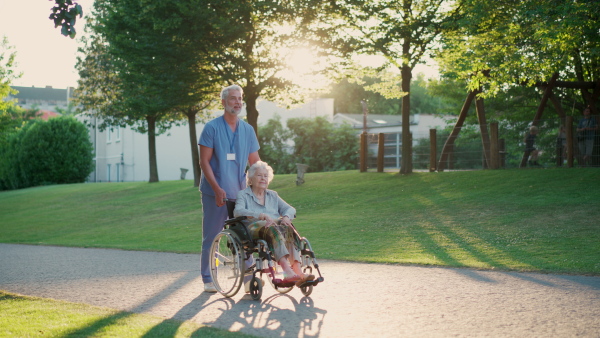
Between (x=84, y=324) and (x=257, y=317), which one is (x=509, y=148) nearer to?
(x=257, y=317)

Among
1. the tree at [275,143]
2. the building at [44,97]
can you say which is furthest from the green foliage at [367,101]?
the building at [44,97]

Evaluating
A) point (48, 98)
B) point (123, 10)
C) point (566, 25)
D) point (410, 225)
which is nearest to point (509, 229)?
point (410, 225)

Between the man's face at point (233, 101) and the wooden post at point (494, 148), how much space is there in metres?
15.7

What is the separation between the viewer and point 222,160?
756cm

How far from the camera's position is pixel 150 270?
9.89 meters

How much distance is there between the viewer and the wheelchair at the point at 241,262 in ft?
22.6

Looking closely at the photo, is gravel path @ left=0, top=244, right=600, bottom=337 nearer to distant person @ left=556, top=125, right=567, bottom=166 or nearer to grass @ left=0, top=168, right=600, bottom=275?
grass @ left=0, top=168, right=600, bottom=275

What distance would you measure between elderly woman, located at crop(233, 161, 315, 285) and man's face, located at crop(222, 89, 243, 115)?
25.3 inches

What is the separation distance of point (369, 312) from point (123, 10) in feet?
72.6

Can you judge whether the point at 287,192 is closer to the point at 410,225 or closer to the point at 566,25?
the point at 410,225

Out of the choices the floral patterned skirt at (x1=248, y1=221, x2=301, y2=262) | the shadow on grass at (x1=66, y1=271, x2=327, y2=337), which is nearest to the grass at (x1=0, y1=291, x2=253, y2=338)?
the shadow on grass at (x1=66, y1=271, x2=327, y2=337)

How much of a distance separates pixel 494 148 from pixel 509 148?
3.91 meters

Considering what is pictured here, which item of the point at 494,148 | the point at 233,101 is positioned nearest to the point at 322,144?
the point at 494,148

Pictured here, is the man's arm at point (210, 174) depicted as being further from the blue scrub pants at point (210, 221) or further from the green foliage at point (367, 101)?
the green foliage at point (367, 101)
